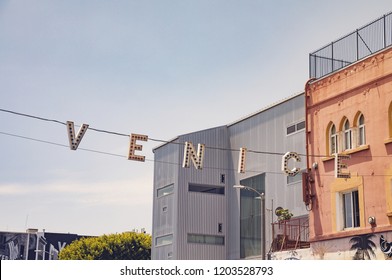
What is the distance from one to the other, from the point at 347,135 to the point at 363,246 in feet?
17.4

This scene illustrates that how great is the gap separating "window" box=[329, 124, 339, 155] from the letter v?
41.7 feet

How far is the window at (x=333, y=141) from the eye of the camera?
32638 mm

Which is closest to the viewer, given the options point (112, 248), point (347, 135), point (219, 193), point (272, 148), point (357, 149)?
point (357, 149)

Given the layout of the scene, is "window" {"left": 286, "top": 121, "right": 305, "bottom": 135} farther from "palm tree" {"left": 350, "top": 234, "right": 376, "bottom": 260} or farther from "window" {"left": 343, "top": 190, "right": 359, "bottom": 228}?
"palm tree" {"left": 350, "top": 234, "right": 376, "bottom": 260}

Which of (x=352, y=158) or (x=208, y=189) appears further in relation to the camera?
(x=208, y=189)

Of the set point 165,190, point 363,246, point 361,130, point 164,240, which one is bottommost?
point 363,246

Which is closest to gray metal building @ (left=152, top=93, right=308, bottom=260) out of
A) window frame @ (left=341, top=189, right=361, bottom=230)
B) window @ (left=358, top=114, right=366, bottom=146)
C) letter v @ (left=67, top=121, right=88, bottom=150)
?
window frame @ (left=341, top=189, right=361, bottom=230)

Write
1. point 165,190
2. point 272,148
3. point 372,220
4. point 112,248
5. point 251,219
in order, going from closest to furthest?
1. point 372,220
2. point 272,148
3. point 251,219
4. point 165,190
5. point 112,248

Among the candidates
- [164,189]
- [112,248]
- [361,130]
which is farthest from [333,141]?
[112,248]

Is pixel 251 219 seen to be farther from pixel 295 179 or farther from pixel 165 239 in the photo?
pixel 165 239

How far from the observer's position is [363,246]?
29.8 m

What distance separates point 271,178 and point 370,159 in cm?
2263

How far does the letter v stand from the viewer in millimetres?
25609
